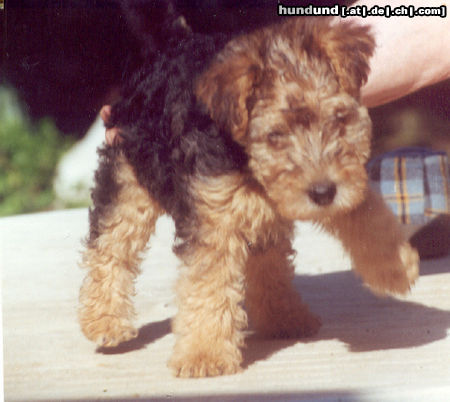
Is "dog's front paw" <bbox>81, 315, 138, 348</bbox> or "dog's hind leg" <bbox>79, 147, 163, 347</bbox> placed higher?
"dog's hind leg" <bbox>79, 147, 163, 347</bbox>

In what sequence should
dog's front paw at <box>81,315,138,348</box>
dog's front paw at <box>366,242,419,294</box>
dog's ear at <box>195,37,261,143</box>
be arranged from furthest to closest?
dog's front paw at <box>81,315,138,348</box>
dog's front paw at <box>366,242,419,294</box>
dog's ear at <box>195,37,261,143</box>

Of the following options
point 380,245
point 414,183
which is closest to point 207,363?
point 380,245

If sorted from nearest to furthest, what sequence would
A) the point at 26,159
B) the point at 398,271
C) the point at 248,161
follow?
the point at 248,161 < the point at 398,271 < the point at 26,159

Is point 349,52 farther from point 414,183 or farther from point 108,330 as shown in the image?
point 414,183

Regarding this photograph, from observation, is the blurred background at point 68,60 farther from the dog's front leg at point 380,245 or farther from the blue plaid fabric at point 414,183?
the dog's front leg at point 380,245

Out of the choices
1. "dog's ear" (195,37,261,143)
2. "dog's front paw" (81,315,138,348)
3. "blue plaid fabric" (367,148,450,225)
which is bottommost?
"blue plaid fabric" (367,148,450,225)

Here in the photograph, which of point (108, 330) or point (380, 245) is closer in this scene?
point (380, 245)

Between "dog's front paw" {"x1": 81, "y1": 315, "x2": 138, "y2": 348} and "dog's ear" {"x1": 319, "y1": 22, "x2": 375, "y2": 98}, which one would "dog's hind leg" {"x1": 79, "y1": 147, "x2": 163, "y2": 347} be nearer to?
"dog's front paw" {"x1": 81, "y1": 315, "x2": 138, "y2": 348}

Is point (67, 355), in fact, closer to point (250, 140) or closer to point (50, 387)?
point (50, 387)

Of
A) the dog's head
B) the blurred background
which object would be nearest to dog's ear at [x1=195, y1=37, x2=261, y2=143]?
the dog's head
